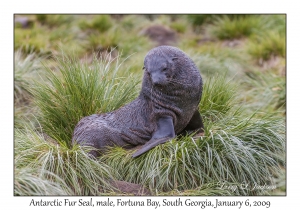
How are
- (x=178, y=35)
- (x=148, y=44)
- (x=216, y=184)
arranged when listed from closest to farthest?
1. (x=216, y=184)
2. (x=148, y=44)
3. (x=178, y=35)

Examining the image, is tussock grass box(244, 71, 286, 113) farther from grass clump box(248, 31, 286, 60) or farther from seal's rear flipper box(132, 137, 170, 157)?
seal's rear flipper box(132, 137, 170, 157)

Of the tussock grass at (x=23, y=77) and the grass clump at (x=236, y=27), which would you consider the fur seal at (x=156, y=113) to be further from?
the grass clump at (x=236, y=27)

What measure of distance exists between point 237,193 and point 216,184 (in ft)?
0.84

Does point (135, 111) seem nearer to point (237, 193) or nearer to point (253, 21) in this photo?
point (237, 193)

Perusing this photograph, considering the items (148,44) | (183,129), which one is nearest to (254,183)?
(183,129)

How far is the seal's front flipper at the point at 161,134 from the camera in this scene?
533 centimetres

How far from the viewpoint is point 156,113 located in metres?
5.48

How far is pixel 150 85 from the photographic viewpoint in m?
5.53

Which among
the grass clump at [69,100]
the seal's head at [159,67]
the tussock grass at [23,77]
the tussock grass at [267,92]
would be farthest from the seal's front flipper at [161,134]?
the tussock grass at [267,92]

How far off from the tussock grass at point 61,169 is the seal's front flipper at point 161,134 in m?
0.45

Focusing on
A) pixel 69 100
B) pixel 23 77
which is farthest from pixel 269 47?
pixel 69 100

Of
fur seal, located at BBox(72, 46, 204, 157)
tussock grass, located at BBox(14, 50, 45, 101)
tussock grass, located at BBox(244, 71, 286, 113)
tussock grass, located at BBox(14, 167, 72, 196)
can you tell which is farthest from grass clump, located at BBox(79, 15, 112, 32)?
tussock grass, located at BBox(14, 167, 72, 196)

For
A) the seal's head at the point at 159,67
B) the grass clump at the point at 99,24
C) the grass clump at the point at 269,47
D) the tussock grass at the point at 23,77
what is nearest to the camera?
the seal's head at the point at 159,67

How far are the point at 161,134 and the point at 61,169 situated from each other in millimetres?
1068
